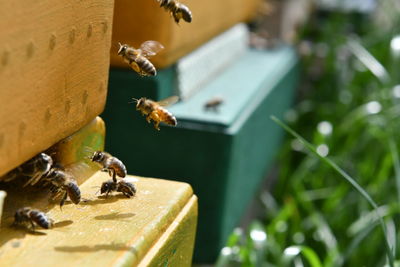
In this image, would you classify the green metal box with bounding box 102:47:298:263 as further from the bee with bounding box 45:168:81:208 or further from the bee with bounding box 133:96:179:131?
the bee with bounding box 45:168:81:208

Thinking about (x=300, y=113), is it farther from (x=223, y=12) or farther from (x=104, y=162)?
(x=104, y=162)

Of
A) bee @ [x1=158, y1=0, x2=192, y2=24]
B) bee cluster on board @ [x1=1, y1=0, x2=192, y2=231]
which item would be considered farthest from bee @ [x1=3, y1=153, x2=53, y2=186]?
bee @ [x1=158, y1=0, x2=192, y2=24]

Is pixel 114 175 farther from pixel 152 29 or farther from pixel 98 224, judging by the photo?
pixel 152 29

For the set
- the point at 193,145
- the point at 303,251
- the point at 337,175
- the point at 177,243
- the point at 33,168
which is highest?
the point at 33,168

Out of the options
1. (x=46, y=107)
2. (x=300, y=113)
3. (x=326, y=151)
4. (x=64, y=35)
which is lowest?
(x=300, y=113)

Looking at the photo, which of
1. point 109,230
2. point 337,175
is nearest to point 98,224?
point 109,230

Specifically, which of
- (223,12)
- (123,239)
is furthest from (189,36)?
(123,239)
